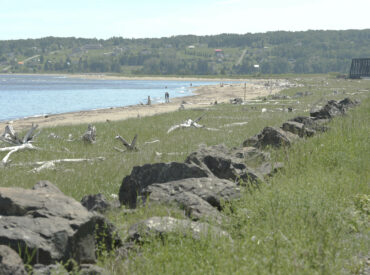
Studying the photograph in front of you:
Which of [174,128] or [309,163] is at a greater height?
[309,163]

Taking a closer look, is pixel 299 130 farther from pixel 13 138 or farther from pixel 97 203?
pixel 13 138

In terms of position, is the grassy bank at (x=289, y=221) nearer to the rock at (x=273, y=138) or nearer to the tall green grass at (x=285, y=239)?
the tall green grass at (x=285, y=239)

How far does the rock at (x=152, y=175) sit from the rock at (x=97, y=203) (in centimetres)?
77

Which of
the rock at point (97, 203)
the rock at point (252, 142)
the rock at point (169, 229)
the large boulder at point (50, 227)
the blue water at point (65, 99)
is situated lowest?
the blue water at point (65, 99)

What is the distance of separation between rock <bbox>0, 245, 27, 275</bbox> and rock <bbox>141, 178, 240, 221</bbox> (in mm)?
3012

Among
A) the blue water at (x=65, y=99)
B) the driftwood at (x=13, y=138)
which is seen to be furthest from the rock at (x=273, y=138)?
the blue water at (x=65, y=99)

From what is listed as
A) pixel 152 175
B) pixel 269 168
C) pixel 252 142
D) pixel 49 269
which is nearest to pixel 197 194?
pixel 152 175

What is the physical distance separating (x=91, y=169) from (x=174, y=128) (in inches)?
427

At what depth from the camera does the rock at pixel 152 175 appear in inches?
363

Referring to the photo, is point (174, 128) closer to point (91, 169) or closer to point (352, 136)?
point (91, 169)

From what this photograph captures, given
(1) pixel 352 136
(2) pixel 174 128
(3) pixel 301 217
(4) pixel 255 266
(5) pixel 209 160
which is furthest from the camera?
(2) pixel 174 128

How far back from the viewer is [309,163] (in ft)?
34.3

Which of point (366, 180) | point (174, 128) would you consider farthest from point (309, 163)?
point (174, 128)

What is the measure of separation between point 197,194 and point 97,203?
1.94m
